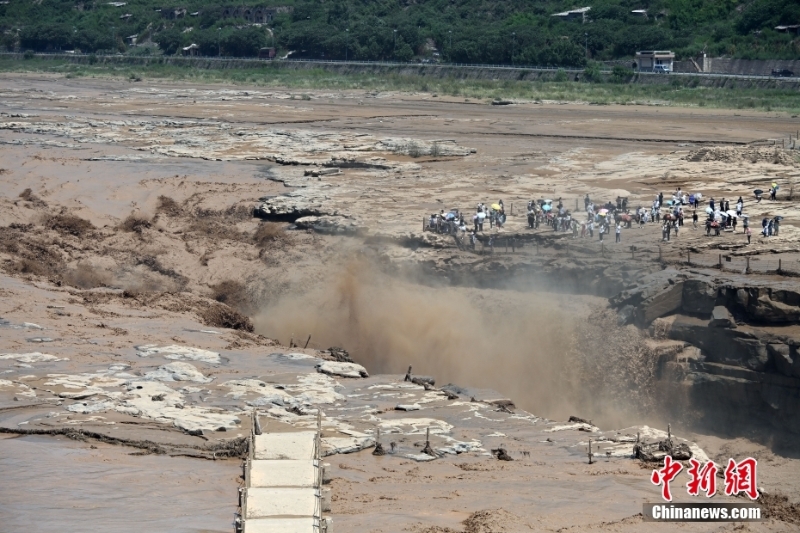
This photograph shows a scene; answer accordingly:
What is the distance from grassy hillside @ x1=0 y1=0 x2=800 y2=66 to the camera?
3748 inches

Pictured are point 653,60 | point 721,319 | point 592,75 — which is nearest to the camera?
point 721,319

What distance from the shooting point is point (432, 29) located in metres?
117

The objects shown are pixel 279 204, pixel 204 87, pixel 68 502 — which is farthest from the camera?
pixel 204 87

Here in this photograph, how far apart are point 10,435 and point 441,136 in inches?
1606

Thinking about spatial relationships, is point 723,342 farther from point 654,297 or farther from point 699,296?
point 654,297

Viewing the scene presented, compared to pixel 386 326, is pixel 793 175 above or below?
above

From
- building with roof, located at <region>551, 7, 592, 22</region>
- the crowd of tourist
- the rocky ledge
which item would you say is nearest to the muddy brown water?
the rocky ledge

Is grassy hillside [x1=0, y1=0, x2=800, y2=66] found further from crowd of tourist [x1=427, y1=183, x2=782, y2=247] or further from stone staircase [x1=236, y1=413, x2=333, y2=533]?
stone staircase [x1=236, y1=413, x2=333, y2=533]

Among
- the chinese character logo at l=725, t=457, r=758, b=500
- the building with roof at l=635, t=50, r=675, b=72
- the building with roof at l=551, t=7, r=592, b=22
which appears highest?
the building with roof at l=551, t=7, r=592, b=22

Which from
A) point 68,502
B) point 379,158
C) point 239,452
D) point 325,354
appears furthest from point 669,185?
point 68,502

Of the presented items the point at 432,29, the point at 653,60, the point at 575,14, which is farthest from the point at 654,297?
the point at 432,29

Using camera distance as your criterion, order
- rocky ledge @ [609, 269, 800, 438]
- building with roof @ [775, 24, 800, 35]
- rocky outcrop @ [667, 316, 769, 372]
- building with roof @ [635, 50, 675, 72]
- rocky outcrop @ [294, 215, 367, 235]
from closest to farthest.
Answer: rocky ledge @ [609, 269, 800, 438] → rocky outcrop @ [667, 316, 769, 372] → rocky outcrop @ [294, 215, 367, 235] → building with roof @ [635, 50, 675, 72] → building with roof @ [775, 24, 800, 35]

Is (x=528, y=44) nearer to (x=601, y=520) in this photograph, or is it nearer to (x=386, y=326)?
(x=386, y=326)

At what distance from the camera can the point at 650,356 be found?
28.7m
